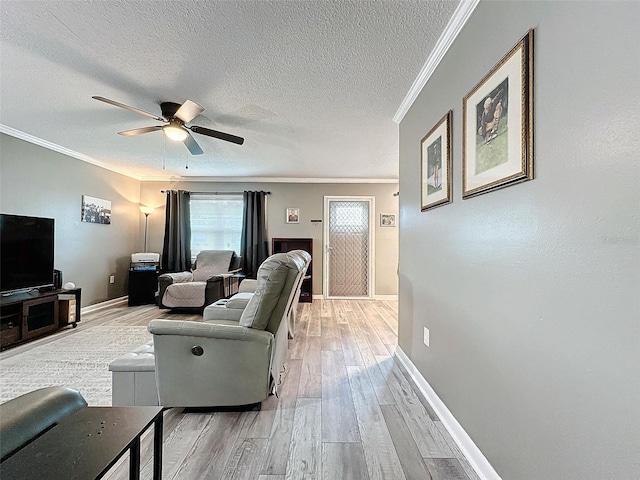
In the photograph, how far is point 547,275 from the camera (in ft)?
3.44

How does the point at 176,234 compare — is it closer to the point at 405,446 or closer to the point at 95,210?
the point at 95,210

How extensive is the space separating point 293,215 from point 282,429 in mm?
4582

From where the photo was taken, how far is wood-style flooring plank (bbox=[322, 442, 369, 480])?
1.41m

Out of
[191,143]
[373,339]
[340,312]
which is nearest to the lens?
[191,143]

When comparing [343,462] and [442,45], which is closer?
[343,462]

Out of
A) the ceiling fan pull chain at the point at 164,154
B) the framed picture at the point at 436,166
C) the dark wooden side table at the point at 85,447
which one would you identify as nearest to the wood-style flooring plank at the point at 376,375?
the framed picture at the point at 436,166

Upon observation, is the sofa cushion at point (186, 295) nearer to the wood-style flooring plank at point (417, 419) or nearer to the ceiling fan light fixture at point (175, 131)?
the ceiling fan light fixture at point (175, 131)

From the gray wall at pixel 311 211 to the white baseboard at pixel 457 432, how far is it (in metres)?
3.67

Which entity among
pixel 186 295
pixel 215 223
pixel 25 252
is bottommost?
pixel 186 295

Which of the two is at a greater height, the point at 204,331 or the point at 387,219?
the point at 387,219

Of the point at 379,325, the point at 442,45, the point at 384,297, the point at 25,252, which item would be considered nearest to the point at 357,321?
the point at 379,325

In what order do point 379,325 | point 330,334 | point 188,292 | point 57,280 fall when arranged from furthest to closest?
point 188,292 < point 379,325 < point 57,280 < point 330,334

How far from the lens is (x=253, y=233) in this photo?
5.86 meters

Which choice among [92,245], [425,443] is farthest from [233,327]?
[92,245]
